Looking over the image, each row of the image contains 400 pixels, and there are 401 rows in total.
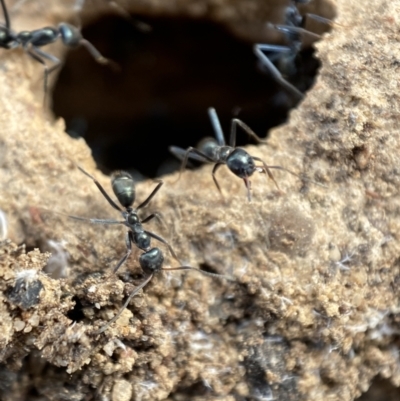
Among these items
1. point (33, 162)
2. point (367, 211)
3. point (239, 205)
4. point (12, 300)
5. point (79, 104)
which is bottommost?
point (79, 104)

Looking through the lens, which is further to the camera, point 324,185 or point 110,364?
point 324,185

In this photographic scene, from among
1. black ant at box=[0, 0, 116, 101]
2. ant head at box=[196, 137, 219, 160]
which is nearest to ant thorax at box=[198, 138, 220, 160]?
ant head at box=[196, 137, 219, 160]

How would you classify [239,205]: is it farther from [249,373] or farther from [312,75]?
[312,75]

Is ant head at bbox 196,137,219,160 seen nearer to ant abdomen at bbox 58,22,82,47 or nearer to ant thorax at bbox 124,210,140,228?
ant thorax at bbox 124,210,140,228

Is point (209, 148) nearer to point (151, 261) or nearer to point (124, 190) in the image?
point (124, 190)

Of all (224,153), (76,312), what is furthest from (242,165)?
(76,312)

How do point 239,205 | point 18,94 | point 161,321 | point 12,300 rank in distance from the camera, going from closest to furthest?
point 12,300, point 161,321, point 239,205, point 18,94

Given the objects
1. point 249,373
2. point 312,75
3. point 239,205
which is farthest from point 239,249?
point 312,75

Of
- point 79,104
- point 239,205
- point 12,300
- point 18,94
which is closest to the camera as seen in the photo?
point 12,300

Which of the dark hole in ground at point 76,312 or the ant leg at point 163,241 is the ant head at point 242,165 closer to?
the ant leg at point 163,241
